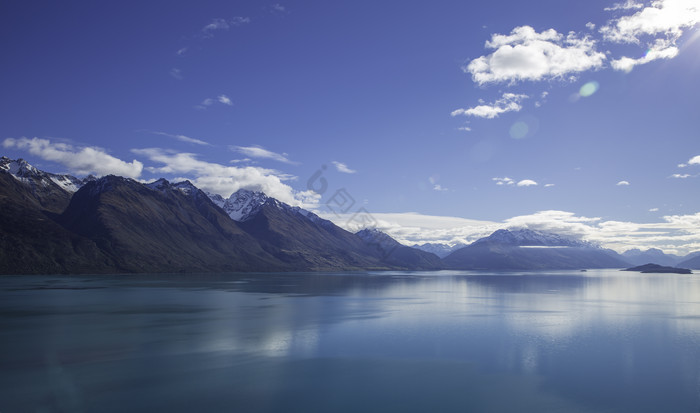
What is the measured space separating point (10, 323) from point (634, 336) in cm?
8195

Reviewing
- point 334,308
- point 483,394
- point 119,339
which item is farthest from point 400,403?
point 334,308

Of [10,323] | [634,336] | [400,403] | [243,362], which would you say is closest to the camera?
[400,403]

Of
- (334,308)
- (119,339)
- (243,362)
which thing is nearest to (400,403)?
(243,362)

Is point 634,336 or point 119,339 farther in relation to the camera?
point 634,336

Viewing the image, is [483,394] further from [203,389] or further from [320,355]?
[203,389]

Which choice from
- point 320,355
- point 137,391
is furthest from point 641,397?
point 137,391

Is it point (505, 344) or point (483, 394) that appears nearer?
point (483, 394)

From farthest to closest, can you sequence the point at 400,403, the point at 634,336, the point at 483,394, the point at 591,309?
the point at 591,309 < the point at 634,336 < the point at 483,394 < the point at 400,403

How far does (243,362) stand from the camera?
36.8 m

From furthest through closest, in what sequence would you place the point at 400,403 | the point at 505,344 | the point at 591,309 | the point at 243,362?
the point at 591,309 → the point at 505,344 → the point at 243,362 → the point at 400,403

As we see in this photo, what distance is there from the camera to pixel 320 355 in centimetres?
4034

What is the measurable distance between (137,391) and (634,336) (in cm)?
5473

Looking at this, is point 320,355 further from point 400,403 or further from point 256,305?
point 256,305

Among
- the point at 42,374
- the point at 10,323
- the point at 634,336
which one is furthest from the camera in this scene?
the point at 10,323
